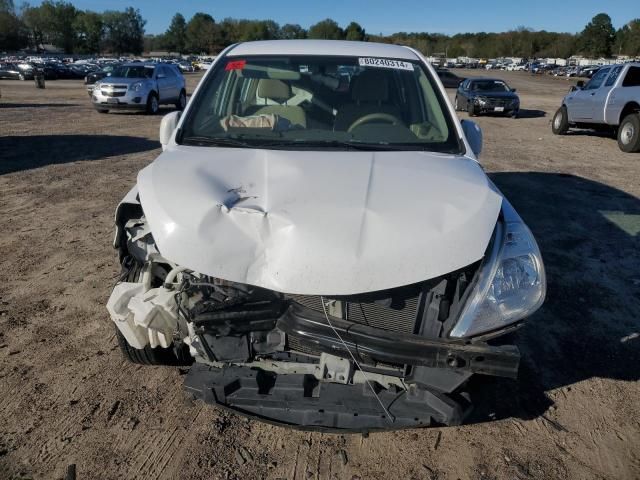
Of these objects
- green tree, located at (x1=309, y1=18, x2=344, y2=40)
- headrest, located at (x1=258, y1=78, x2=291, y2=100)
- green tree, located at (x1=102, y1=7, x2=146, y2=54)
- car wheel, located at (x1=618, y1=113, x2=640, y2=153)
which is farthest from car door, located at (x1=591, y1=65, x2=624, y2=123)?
green tree, located at (x1=102, y1=7, x2=146, y2=54)

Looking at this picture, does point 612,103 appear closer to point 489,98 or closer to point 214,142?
point 489,98

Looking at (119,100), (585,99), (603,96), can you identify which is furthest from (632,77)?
(119,100)

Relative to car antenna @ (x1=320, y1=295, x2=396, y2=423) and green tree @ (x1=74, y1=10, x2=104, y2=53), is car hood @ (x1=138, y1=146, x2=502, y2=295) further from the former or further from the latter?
green tree @ (x1=74, y1=10, x2=104, y2=53)

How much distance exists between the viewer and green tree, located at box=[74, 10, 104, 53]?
3745 inches

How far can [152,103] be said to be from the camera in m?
17.2

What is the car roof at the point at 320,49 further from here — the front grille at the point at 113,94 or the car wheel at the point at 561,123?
the front grille at the point at 113,94

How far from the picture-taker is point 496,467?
2.57m

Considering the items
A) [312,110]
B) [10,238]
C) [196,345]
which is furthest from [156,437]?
[10,238]

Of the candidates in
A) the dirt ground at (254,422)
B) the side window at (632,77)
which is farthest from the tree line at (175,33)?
the dirt ground at (254,422)

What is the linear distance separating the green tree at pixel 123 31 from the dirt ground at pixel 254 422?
337 ft

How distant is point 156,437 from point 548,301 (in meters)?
3.20

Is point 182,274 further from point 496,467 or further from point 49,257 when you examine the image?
point 49,257

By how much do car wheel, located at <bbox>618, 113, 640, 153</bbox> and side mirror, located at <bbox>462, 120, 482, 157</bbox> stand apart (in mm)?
9723

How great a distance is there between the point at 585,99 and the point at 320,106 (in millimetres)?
11759
